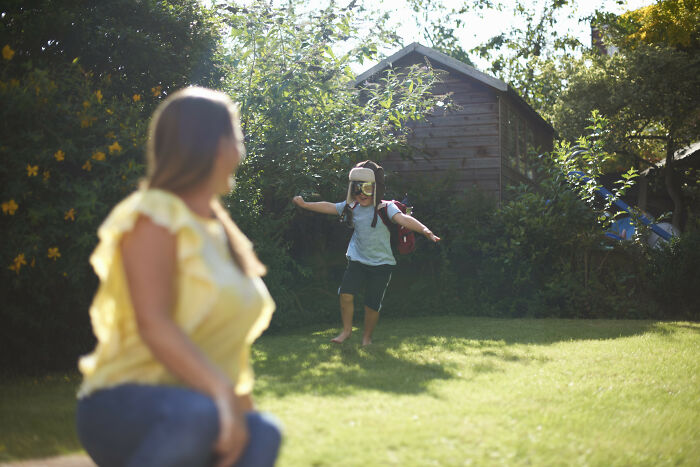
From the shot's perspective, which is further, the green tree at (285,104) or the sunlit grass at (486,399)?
the green tree at (285,104)

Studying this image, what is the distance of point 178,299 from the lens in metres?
1.74

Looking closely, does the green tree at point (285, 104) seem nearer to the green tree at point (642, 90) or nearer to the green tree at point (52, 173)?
the green tree at point (52, 173)

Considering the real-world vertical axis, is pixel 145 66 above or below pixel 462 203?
above

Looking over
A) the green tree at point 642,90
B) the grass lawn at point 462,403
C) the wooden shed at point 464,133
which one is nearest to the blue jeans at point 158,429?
the grass lawn at point 462,403

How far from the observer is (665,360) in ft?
22.8

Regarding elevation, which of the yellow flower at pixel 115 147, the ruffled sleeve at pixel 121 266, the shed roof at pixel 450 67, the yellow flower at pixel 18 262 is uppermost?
the shed roof at pixel 450 67

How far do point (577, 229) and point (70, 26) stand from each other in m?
8.69

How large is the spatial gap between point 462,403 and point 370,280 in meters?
3.22

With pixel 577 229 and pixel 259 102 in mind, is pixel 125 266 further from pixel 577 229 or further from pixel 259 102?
pixel 577 229

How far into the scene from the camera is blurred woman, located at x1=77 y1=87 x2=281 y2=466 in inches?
64.4

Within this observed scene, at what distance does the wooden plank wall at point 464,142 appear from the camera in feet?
51.9

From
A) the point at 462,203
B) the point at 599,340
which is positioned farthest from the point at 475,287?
the point at 599,340

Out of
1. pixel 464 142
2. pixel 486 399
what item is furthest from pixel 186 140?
pixel 464 142

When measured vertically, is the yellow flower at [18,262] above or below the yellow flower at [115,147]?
below
